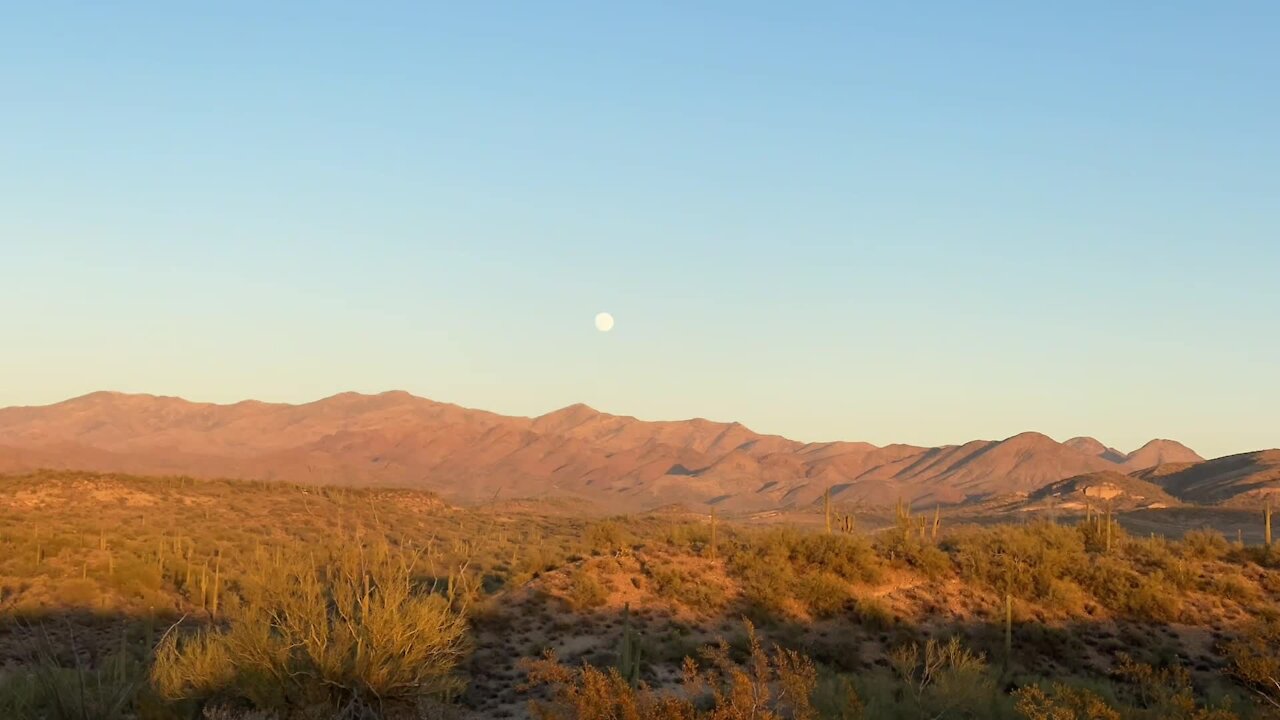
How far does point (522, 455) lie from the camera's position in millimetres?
151000

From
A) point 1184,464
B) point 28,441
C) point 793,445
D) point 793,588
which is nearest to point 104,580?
point 793,588

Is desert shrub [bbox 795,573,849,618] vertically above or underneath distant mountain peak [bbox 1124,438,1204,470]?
underneath

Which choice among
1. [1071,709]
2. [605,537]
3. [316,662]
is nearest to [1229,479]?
[605,537]

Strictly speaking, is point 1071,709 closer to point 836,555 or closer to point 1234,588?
point 836,555

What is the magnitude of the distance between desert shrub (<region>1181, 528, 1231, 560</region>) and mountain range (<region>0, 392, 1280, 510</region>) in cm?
6489

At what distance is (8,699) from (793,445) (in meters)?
176

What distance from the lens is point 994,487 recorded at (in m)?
125

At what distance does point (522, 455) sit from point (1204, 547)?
418 ft

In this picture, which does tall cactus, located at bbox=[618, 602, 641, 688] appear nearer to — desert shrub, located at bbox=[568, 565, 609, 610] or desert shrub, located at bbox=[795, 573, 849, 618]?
desert shrub, located at bbox=[568, 565, 609, 610]

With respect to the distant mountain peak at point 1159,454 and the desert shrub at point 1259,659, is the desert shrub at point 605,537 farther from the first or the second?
the distant mountain peak at point 1159,454

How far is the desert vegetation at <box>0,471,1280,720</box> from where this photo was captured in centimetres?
1395

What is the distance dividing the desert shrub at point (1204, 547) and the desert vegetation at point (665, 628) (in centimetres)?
9

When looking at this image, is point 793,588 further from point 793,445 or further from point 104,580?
point 793,445

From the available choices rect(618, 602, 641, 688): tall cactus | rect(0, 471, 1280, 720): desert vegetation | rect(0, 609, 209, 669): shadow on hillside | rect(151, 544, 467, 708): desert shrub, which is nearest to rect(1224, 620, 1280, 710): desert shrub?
rect(0, 471, 1280, 720): desert vegetation
